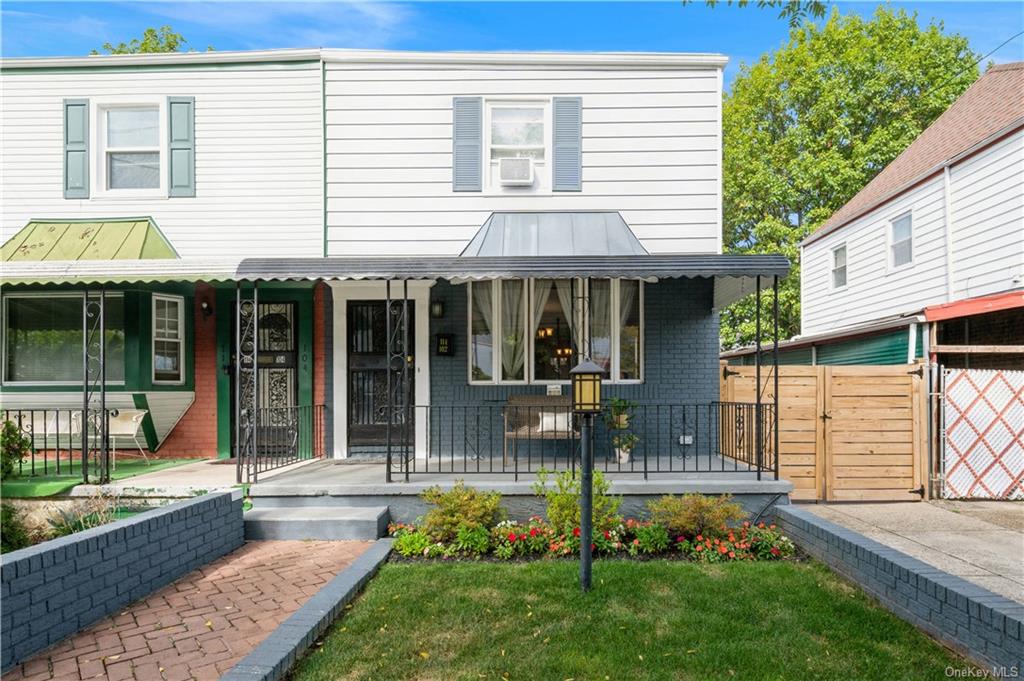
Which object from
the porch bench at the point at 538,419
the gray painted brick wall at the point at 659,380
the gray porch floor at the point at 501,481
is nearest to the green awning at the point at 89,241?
the gray porch floor at the point at 501,481

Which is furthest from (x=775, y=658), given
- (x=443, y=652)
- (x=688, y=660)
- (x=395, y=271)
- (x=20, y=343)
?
(x=20, y=343)

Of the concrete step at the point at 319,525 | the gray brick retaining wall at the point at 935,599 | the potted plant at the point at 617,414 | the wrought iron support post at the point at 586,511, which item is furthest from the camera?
the potted plant at the point at 617,414

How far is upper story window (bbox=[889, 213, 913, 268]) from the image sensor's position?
1070 cm

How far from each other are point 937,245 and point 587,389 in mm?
9150

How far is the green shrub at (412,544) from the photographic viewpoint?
5117 millimetres

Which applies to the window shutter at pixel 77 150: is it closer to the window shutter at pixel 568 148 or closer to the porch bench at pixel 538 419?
the window shutter at pixel 568 148

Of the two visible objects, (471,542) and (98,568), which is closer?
(98,568)

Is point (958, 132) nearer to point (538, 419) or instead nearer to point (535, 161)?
point (535, 161)

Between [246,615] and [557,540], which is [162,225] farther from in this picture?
[557,540]

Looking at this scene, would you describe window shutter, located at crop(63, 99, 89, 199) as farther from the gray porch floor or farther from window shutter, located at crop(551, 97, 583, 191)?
window shutter, located at crop(551, 97, 583, 191)

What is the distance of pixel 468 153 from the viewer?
7805 millimetres

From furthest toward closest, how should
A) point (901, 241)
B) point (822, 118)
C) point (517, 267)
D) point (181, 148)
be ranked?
1. point (822, 118)
2. point (901, 241)
3. point (181, 148)
4. point (517, 267)

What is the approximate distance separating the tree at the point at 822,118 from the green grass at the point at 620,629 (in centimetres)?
1432

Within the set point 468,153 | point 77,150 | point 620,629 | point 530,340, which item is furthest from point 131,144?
point 620,629
